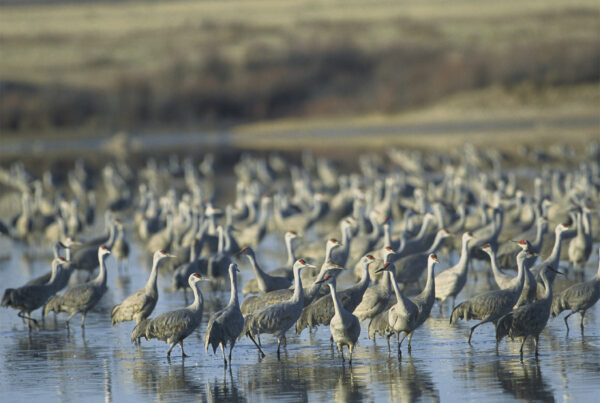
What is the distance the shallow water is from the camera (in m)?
11.8

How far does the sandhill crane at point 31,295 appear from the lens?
51.3 ft

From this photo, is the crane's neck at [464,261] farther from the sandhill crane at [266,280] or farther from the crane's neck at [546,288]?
the sandhill crane at [266,280]

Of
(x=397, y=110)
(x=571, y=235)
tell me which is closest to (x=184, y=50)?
(x=397, y=110)

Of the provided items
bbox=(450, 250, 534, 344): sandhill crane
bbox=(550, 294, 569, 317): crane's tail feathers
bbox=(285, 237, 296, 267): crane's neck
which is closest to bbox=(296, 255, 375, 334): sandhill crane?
bbox=(450, 250, 534, 344): sandhill crane

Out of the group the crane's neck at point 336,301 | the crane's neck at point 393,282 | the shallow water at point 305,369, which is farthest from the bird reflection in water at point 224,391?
the crane's neck at point 393,282

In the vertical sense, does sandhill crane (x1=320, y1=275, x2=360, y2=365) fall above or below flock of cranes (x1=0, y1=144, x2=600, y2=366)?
below

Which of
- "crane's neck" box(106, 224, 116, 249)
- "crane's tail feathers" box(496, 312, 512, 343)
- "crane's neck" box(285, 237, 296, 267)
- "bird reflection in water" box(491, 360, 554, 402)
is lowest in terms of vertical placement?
"bird reflection in water" box(491, 360, 554, 402)

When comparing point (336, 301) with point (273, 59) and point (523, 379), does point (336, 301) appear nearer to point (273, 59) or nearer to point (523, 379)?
point (523, 379)

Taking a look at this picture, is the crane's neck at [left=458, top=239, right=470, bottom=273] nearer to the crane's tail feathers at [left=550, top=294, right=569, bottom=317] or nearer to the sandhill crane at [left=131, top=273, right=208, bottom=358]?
the crane's tail feathers at [left=550, top=294, right=569, bottom=317]

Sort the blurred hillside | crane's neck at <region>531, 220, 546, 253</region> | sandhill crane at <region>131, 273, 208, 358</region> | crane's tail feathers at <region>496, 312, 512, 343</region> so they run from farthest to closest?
the blurred hillside → crane's neck at <region>531, 220, 546, 253</region> → sandhill crane at <region>131, 273, 208, 358</region> → crane's tail feathers at <region>496, 312, 512, 343</region>

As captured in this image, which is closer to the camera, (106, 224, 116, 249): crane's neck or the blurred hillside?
(106, 224, 116, 249): crane's neck

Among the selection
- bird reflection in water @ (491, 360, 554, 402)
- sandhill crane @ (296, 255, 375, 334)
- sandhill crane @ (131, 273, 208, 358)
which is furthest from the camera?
sandhill crane @ (296, 255, 375, 334)

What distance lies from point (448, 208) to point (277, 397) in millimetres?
11038

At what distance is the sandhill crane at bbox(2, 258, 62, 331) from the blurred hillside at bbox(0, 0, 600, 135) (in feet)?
169
